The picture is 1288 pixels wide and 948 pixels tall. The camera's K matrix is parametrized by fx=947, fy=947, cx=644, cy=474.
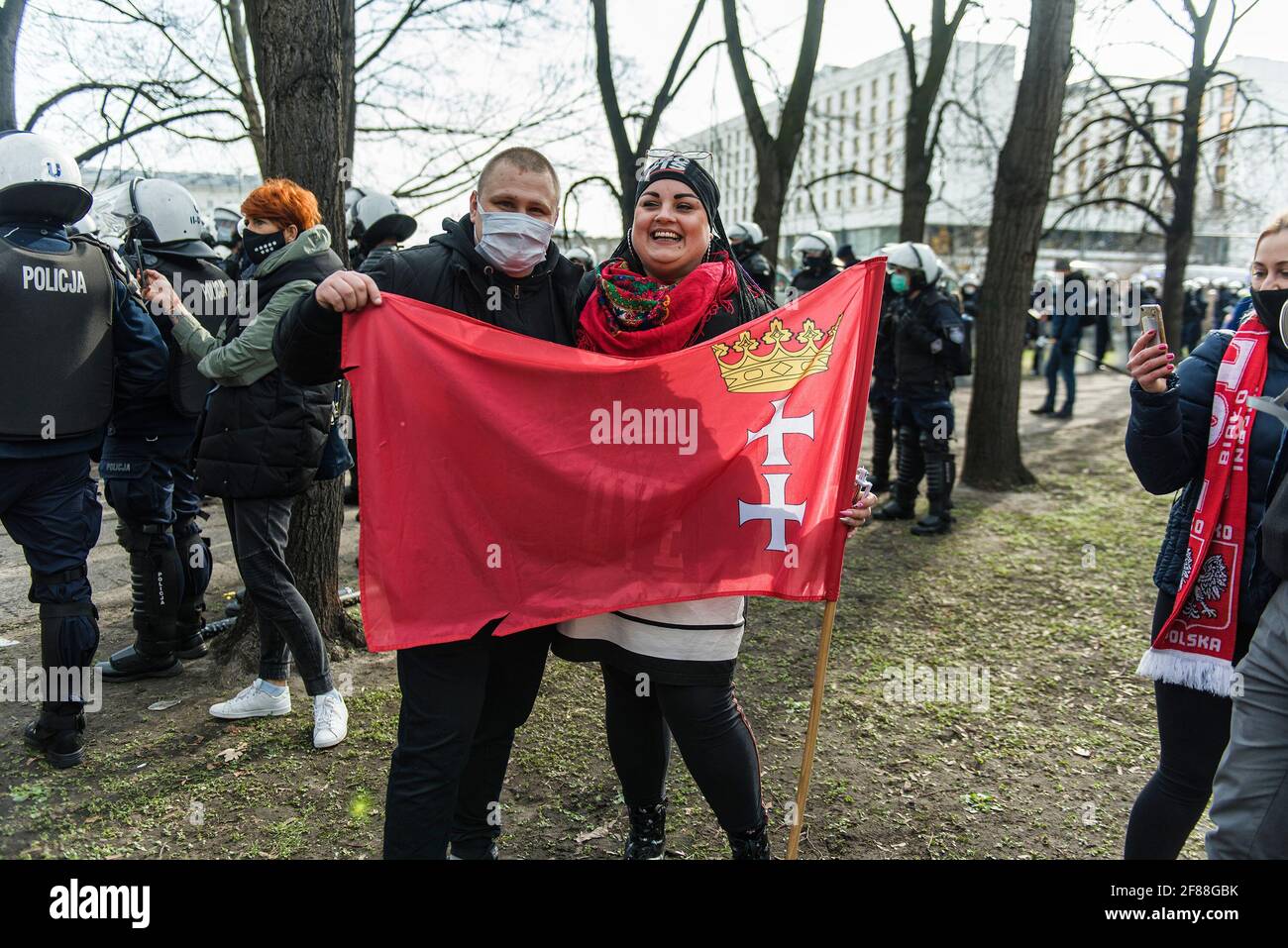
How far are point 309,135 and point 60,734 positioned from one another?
290 centimetres

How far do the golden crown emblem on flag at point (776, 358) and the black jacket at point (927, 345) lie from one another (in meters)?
5.26

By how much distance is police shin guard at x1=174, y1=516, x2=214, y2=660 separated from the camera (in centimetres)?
491

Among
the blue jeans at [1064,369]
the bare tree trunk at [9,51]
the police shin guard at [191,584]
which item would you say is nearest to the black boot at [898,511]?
the police shin guard at [191,584]

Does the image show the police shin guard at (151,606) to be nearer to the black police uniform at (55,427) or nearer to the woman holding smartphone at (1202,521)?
the black police uniform at (55,427)

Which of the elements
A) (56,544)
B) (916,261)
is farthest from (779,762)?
(916,261)

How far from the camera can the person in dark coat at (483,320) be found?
252 centimetres

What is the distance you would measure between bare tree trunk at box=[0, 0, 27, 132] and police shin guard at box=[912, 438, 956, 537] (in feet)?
33.1

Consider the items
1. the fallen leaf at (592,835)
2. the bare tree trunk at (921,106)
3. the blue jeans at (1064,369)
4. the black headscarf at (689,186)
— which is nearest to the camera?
the black headscarf at (689,186)

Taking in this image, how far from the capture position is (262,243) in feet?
12.5

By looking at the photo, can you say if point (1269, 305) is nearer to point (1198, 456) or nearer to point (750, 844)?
point (1198, 456)

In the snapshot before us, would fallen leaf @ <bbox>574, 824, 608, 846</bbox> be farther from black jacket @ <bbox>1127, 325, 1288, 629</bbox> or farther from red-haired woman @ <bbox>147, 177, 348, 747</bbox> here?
black jacket @ <bbox>1127, 325, 1288, 629</bbox>

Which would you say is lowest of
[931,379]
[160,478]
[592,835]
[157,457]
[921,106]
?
[592,835]
